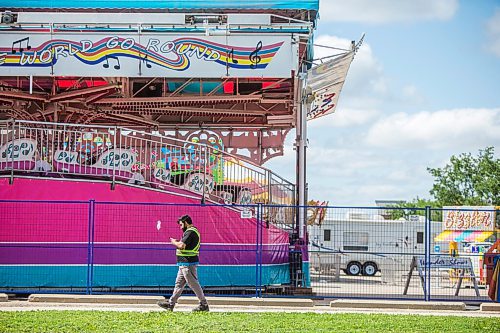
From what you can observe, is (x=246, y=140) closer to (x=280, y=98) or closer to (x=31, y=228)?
(x=280, y=98)

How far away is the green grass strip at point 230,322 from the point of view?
563 inches

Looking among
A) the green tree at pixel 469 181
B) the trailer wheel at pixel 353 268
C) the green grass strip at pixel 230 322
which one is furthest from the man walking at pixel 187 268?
the green tree at pixel 469 181

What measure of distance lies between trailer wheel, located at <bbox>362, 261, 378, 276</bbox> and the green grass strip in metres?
24.8

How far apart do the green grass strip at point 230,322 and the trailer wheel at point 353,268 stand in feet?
81.7

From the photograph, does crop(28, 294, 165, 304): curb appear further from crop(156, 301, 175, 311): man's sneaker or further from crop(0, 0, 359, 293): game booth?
crop(156, 301, 175, 311): man's sneaker

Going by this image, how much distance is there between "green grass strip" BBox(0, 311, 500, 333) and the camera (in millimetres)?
14312

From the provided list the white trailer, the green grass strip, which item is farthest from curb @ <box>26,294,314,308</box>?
the white trailer

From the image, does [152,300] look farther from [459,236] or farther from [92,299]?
[459,236]

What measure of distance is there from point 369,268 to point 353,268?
73 cm

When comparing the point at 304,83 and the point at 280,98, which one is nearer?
the point at 304,83

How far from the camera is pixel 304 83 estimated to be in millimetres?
23781

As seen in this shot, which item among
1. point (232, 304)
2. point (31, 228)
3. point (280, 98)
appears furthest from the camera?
point (280, 98)

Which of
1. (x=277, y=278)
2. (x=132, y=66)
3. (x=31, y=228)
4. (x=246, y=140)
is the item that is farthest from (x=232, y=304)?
(x=246, y=140)

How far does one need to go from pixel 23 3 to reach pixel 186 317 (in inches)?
434
